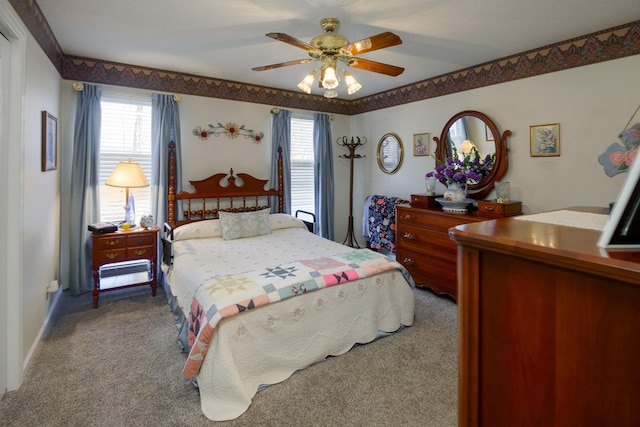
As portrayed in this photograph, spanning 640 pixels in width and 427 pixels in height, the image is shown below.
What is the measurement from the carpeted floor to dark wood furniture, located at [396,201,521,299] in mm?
709

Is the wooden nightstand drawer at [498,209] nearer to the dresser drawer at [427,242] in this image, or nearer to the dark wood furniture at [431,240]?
the dark wood furniture at [431,240]

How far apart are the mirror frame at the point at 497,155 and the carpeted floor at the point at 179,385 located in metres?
1.66

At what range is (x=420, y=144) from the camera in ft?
14.6

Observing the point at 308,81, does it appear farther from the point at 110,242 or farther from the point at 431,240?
the point at 110,242

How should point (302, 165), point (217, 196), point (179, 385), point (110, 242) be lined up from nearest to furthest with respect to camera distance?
point (179, 385)
point (110, 242)
point (217, 196)
point (302, 165)

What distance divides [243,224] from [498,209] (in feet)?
8.93

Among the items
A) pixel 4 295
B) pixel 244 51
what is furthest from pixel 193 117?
pixel 4 295

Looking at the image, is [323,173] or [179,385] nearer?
[179,385]

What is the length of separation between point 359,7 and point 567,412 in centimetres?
257

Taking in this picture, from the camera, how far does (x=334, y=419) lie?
1.91 meters

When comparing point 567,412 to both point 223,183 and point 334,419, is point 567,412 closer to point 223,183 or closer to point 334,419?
point 334,419

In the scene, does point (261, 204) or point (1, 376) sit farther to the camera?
point (261, 204)

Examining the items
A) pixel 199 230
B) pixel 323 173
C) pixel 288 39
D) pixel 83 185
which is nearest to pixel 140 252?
pixel 199 230

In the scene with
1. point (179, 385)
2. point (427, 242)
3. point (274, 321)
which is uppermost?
point (427, 242)
